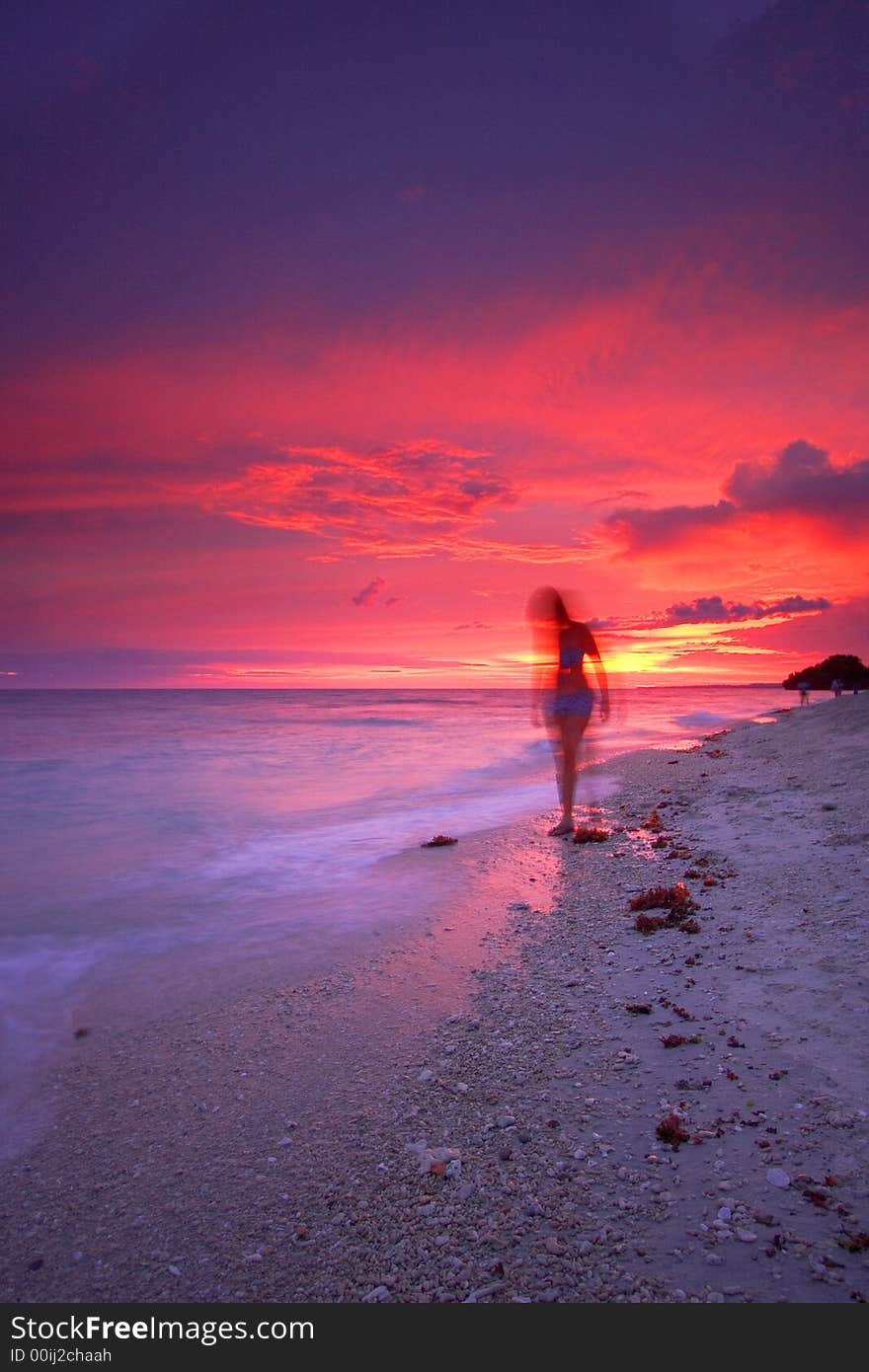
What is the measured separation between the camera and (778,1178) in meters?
3.47

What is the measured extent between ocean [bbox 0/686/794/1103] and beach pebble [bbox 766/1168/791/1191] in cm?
516

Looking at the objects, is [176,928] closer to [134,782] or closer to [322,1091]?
[322,1091]

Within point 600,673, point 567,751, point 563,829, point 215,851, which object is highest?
point 600,673

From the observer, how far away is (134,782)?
84.8 feet

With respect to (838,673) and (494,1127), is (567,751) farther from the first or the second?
(838,673)

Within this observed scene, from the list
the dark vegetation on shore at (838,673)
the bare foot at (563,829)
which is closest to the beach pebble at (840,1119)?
the bare foot at (563,829)

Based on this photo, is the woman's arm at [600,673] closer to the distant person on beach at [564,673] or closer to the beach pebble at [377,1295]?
the distant person on beach at [564,673]

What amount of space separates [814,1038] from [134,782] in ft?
83.8

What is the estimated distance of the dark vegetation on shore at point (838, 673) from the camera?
6831cm

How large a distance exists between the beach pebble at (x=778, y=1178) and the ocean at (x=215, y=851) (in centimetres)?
516

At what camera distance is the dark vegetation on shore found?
6831cm

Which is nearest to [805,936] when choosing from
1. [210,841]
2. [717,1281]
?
[717,1281]

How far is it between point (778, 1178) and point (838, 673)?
80.4 metres

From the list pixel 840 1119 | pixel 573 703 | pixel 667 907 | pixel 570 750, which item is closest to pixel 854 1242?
pixel 840 1119
